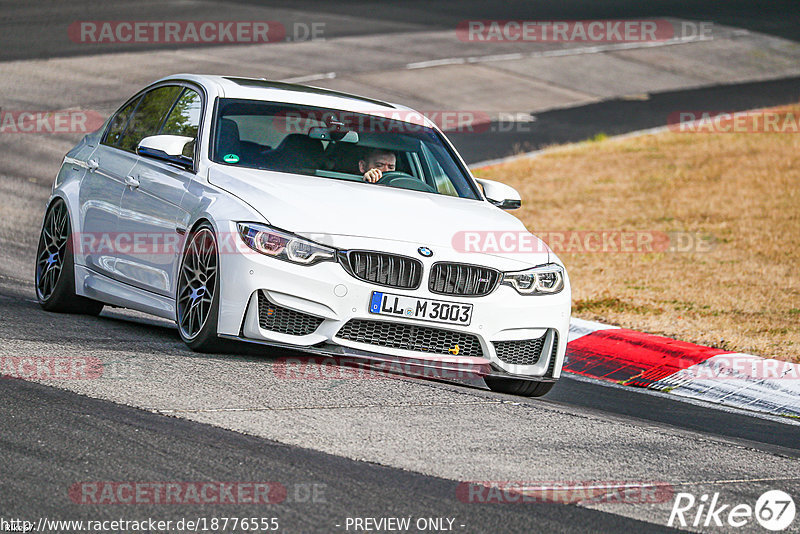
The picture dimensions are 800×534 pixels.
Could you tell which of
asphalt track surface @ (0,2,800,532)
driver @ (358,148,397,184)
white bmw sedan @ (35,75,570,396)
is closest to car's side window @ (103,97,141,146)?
white bmw sedan @ (35,75,570,396)

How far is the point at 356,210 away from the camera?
6992 mm

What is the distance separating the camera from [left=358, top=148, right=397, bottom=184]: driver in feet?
26.2

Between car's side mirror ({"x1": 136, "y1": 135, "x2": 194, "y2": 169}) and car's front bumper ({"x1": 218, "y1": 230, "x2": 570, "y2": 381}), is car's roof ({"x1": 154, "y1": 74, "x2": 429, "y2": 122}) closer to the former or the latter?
car's side mirror ({"x1": 136, "y1": 135, "x2": 194, "y2": 169})

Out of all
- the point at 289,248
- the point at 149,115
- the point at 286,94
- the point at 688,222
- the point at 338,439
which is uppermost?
the point at 286,94

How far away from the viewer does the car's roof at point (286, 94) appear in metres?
8.17

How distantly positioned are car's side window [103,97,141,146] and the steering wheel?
2016 millimetres

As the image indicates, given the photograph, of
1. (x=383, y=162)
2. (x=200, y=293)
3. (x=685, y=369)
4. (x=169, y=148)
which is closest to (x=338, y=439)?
(x=200, y=293)

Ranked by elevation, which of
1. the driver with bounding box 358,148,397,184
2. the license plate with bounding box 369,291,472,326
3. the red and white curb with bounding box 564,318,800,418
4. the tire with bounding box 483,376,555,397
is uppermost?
the driver with bounding box 358,148,397,184

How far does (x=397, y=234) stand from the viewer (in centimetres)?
684

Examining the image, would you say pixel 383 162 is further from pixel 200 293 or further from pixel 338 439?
pixel 338 439

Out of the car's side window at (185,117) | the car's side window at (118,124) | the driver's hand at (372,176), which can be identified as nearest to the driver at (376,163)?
the driver's hand at (372,176)

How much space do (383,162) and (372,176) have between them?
0.20 metres

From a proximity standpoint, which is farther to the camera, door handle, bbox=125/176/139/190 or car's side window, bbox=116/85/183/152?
car's side window, bbox=116/85/183/152

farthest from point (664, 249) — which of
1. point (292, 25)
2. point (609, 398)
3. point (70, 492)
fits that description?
point (292, 25)
